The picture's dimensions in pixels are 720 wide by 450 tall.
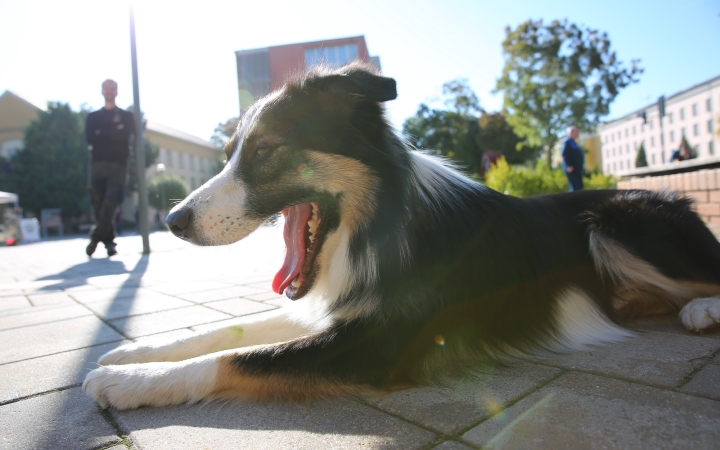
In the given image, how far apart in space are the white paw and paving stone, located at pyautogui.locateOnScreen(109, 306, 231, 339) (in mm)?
2818

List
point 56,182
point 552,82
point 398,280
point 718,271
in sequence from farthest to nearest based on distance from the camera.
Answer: point 56,182, point 552,82, point 718,271, point 398,280

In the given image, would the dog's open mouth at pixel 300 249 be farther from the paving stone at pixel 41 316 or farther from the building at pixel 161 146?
the building at pixel 161 146

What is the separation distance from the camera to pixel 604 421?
1405mm

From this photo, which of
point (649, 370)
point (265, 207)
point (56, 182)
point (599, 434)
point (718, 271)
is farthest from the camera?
point (56, 182)

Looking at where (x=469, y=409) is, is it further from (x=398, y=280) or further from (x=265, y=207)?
(x=265, y=207)

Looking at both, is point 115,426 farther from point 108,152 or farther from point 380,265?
point 108,152

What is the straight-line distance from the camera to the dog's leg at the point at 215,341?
2.22 meters

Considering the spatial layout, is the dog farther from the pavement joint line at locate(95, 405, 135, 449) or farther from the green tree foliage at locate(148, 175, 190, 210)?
the green tree foliage at locate(148, 175, 190, 210)

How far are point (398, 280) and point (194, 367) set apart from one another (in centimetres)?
93

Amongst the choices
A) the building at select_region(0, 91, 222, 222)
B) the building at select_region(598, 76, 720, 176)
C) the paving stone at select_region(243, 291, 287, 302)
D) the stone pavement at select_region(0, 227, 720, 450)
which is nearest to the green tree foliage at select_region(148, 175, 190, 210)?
the building at select_region(0, 91, 222, 222)

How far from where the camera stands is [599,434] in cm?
133

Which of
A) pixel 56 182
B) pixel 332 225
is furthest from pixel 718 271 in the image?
pixel 56 182

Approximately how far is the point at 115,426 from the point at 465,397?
1.25 meters

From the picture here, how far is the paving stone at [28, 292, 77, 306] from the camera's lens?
430 centimetres
